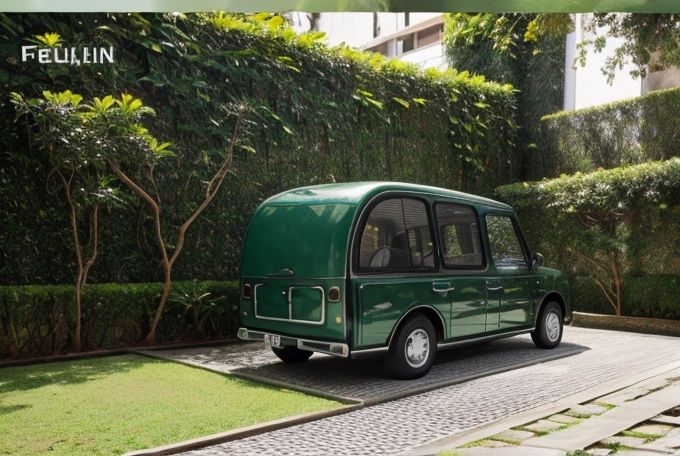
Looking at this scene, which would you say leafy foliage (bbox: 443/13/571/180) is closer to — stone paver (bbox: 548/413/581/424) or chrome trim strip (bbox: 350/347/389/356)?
chrome trim strip (bbox: 350/347/389/356)

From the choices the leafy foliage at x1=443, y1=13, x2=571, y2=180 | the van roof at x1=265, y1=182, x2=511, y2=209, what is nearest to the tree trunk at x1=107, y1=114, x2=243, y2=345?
the van roof at x1=265, y1=182, x2=511, y2=209

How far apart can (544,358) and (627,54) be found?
11.0 feet

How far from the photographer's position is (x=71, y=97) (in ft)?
22.5

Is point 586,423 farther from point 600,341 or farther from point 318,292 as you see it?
point 600,341

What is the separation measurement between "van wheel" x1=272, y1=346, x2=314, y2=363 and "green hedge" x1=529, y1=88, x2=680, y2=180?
7987 millimetres

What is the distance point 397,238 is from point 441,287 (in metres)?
0.69

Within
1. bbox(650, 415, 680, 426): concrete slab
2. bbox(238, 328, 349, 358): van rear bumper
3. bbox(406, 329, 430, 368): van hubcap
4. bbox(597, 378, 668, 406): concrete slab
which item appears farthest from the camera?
bbox(406, 329, 430, 368): van hubcap

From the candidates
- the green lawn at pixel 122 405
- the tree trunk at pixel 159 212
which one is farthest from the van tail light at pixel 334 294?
the tree trunk at pixel 159 212

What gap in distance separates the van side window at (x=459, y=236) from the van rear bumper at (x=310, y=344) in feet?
5.09

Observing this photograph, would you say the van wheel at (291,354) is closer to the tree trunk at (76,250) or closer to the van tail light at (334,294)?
the van tail light at (334,294)

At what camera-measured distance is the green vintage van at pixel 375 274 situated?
18.7ft

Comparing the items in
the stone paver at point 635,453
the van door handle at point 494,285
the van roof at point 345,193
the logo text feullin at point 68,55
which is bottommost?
the stone paver at point 635,453

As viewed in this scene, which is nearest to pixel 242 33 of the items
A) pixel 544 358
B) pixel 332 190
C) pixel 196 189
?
pixel 196 189

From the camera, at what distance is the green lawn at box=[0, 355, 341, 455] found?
4.03 m
